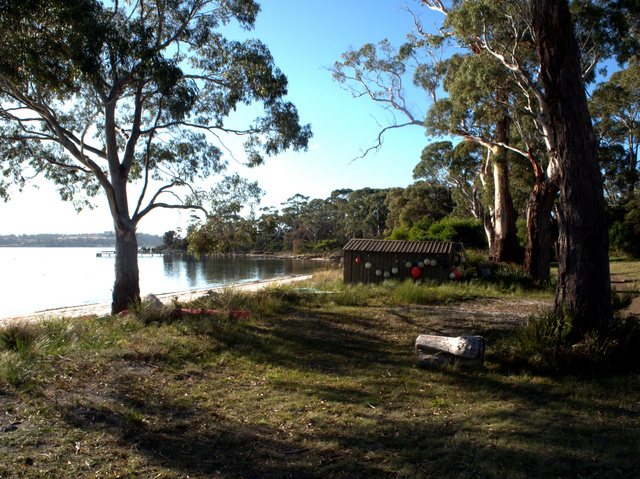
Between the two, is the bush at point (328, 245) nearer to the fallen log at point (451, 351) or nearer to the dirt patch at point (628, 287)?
the dirt patch at point (628, 287)

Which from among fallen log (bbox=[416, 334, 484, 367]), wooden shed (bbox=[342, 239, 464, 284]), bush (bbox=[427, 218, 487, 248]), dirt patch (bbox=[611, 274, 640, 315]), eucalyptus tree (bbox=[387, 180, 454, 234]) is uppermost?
eucalyptus tree (bbox=[387, 180, 454, 234])

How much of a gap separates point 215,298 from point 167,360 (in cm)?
433

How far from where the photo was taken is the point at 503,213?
736 inches

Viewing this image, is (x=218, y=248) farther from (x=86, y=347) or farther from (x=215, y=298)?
(x=86, y=347)

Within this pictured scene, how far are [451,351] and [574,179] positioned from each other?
8.86ft

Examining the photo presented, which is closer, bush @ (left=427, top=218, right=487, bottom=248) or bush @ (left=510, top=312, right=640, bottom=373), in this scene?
bush @ (left=510, top=312, right=640, bottom=373)

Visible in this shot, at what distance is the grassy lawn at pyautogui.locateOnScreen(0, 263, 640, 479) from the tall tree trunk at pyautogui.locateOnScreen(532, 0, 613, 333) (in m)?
1.02

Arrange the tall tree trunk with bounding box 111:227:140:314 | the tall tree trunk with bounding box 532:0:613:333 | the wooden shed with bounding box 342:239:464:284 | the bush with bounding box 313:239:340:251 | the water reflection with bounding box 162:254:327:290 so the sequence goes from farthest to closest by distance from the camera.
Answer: the bush with bounding box 313:239:340:251 < the water reflection with bounding box 162:254:327:290 < the wooden shed with bounding box 342:239:464:284 < the tall tree trunk with bounding box 111:227:140:314 < the tall tree trunk with bounding box 532:0:613:333

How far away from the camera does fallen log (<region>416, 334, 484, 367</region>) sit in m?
5.27

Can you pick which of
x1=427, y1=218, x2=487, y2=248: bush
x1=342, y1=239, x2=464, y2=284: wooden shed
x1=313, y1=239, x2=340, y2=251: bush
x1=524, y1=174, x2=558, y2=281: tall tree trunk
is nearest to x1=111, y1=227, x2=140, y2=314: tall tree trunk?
x1=342, y1=239, x2=464, y2=284: wooden shed

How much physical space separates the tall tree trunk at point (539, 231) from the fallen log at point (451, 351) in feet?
35.5

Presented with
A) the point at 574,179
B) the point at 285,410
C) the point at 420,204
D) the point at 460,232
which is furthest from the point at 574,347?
the point at 420,204

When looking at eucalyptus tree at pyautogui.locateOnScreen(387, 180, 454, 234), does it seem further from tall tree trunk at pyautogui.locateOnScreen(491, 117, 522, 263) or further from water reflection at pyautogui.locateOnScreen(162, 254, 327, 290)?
tall tree trunk at pyautogui.locateOnScreen(491, 117, 522, 263)

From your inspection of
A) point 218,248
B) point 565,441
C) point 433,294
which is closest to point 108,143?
point 218,248
